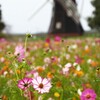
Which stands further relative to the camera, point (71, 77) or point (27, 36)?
point (71, 77)

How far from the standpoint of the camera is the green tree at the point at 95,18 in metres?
35.9

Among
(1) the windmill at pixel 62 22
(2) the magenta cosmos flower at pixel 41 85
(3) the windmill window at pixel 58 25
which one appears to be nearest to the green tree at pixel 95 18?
(1) the windmill at pixel 62 22

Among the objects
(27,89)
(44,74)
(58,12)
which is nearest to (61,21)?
(58,12)

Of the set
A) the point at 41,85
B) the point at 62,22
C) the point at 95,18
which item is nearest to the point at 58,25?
the point at 62,22

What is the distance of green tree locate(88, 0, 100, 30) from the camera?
118 feet

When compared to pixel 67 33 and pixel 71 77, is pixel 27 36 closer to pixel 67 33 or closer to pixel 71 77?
pixel 71 77

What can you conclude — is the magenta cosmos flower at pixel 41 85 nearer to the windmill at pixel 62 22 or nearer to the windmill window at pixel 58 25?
the windmill at pixel 62 22

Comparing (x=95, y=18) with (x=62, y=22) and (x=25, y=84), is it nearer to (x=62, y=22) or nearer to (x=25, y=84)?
(x=62, y=22)

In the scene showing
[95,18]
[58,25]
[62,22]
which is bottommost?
[58,25]

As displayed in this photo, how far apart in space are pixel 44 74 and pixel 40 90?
2.42 meters

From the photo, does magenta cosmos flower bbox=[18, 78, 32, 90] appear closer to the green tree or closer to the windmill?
the windmill

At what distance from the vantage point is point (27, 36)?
10.5 ft

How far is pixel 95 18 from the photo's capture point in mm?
36188

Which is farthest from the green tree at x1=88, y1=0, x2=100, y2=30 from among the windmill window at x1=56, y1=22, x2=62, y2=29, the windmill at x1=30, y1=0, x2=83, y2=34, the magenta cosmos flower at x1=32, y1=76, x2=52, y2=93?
the magenta cosmos flower at x1=32, y1=76, x2=52, y2=93
